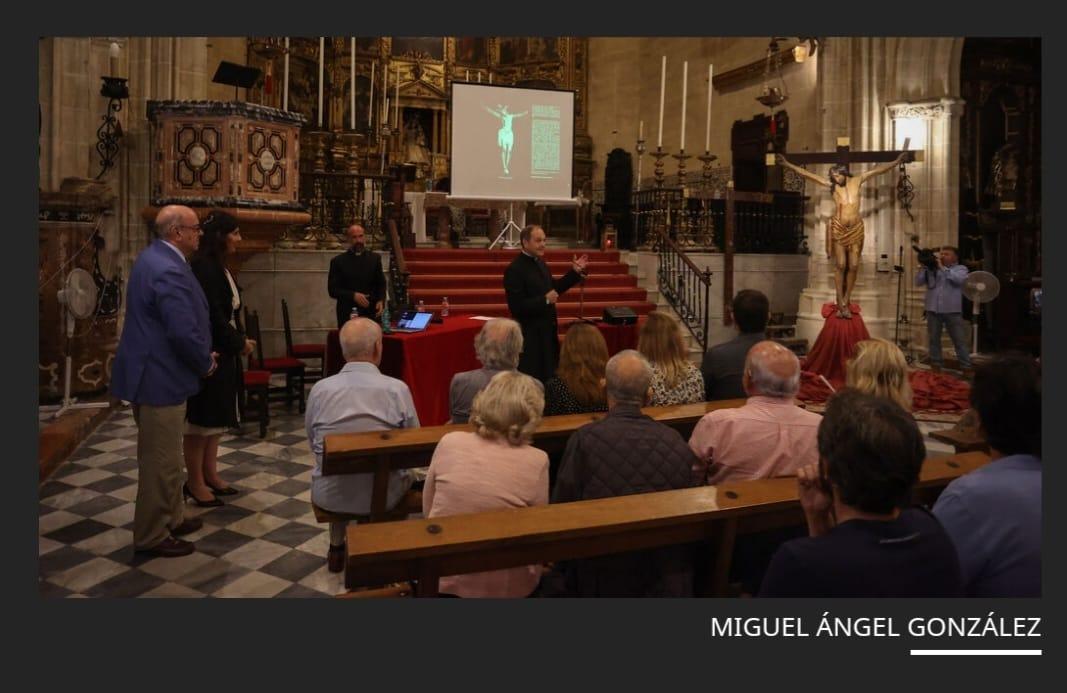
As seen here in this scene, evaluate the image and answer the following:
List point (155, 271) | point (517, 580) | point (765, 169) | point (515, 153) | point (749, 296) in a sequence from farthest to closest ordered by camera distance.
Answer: point (765, 169)
point (515, 153)
point (749, 296)
point (155, 271)
point (517, 580)

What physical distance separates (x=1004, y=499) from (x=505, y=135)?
820cm

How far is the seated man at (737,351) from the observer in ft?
13.2

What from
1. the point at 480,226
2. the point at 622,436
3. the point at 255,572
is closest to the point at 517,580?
the point at 622,436

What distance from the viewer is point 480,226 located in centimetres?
1486

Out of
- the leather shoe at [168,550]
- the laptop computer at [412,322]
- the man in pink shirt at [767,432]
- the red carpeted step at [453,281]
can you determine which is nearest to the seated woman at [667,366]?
the man in pink shirt at [767,432]

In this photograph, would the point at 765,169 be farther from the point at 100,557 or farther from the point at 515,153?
the point at 100,557

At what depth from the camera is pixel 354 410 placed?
346 cm

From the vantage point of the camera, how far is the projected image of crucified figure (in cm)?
942

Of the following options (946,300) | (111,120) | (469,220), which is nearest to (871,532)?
(111,120)

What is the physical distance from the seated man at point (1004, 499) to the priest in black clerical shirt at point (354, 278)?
5132 mm

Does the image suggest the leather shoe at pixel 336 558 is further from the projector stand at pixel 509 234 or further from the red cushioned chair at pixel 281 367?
the projector stand at pixel 509 234

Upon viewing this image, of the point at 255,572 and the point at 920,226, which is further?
the point at 920,226

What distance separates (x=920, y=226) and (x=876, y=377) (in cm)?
804

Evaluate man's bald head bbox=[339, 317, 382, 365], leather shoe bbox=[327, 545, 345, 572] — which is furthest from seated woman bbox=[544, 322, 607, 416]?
leather shoe bbox=[327, 545, 345, 572]
